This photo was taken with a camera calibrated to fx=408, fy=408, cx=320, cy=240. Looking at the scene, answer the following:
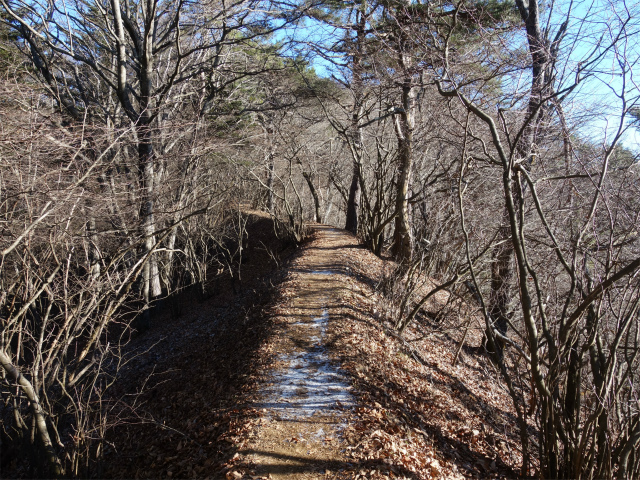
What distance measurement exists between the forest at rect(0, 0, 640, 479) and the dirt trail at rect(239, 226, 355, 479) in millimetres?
1537

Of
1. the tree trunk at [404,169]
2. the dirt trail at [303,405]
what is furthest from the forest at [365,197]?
the dirt trail at [303,405]

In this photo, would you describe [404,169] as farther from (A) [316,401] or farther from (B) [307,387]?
(A) [316,401]

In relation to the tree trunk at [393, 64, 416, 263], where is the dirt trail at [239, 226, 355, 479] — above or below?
below

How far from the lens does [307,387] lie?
4867 mm

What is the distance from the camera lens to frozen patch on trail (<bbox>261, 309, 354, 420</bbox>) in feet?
14.7

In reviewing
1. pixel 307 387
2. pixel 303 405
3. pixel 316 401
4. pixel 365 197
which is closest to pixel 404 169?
pixel 365 197

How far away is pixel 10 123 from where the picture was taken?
182 inches

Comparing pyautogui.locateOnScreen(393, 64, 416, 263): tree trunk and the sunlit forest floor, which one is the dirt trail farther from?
pyautogui.locateOnScreen(393, 64, 416, 263): tree trunk

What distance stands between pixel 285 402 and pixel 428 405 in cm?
179

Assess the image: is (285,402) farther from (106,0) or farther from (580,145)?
(106,0)

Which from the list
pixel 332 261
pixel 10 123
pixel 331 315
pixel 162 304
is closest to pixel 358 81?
pixel 332 261

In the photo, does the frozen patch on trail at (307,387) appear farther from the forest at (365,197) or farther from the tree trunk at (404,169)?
the tree trunk at (404,169)

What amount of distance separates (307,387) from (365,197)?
26.7 ft

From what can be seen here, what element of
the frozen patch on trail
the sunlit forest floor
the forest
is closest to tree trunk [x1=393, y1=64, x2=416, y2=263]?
the forest
